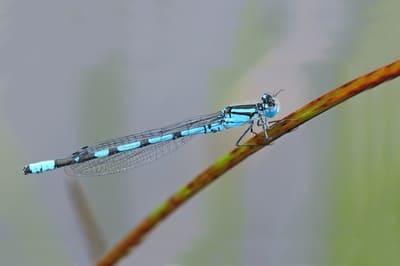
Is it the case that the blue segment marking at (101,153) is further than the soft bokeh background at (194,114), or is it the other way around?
the soft bokeh background at (194,114)

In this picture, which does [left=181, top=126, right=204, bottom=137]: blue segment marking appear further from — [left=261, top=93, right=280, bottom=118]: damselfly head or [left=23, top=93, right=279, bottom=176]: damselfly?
[left=261, top=93, right=280, bottom=118]: damselfly head

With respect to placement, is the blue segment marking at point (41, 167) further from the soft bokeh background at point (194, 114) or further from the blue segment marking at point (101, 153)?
the soft bokeh background at point (194, 114)

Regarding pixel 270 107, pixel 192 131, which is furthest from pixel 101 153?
pixel 270 107

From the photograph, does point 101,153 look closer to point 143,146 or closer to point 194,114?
point 143,146

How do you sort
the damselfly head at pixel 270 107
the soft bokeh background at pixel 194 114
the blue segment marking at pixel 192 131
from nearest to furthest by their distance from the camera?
the damselfly head at pixel 270 107
the blue segment marking at pixel 192 131
the soft bokeh background at pixel 194 114

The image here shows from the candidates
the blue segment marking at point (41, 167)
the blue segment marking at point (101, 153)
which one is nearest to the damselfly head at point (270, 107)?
the blue segment marking at point (101, 153)

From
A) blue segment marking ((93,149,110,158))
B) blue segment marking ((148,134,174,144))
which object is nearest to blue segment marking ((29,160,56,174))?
blue segment marking ((93,149,110,158))

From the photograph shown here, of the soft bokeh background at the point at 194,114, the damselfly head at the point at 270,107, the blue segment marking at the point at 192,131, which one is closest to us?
the damselfly head at the point at 270,107
